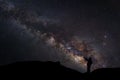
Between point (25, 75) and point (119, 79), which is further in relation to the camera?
point (119, 79)

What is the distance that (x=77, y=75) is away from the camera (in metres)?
23.5

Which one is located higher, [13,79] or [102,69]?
[102,69]

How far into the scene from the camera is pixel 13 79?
71.7ft

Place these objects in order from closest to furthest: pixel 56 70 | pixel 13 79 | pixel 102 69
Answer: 1. pixel 13 79
2. pixel 56 70
3. pixel 102 69

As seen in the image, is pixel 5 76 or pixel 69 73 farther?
pixel 69 73

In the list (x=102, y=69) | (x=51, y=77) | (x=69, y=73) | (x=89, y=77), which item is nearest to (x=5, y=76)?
(x=51, y=77)

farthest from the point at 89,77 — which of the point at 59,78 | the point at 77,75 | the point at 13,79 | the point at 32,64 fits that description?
the point at 13,79

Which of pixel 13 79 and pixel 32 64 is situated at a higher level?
pixel 32 64

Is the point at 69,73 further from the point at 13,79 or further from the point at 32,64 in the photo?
the point at 13,79

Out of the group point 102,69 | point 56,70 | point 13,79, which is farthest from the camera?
point 102,69

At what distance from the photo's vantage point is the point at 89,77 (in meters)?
24.4

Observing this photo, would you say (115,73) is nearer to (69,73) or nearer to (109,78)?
(109,78)

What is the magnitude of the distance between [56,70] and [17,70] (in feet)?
12.0

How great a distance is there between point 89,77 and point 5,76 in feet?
26.9
